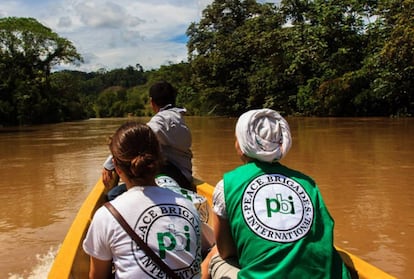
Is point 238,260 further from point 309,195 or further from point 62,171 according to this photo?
point 62,171

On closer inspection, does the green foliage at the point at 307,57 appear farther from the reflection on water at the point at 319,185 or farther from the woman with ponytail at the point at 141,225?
the woman with ponytail at the point at 141,225

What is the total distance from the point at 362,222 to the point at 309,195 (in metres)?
3.68

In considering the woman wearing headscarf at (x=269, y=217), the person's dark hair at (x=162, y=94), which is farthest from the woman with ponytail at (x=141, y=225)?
the person's dark hair at (x=162, y=94)

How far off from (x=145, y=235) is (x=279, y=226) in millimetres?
443

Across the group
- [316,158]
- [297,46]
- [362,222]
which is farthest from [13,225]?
[297,46]

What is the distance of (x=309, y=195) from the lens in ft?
5.61

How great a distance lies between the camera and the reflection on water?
447 cm

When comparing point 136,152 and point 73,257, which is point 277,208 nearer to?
point 136,152

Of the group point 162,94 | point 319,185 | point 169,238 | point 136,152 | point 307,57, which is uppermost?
point 307,57

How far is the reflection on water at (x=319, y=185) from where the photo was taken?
14.7 feet

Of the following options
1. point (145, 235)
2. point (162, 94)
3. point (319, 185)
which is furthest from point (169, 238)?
point (319, 185)

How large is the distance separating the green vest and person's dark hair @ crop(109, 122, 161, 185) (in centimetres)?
31

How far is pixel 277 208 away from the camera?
5.43ft

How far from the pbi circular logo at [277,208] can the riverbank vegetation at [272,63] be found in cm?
1646
